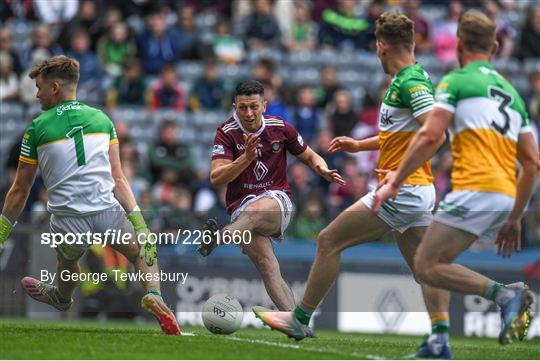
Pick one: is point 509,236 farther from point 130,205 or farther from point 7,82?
point 7,82

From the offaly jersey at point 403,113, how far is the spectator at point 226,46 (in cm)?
1149

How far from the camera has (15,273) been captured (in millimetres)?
17031

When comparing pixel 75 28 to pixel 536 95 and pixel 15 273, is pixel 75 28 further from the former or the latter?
pixel 536 95

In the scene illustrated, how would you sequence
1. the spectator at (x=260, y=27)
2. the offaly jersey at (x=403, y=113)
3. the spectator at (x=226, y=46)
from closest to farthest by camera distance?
1. the offaly jersey at (x=403, y=113)
2. the spectator at (x=226, y=46)
3. the spectator at (x=260, y=27)

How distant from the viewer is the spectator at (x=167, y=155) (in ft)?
63.2

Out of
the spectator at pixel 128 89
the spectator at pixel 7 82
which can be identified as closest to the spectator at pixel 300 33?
the spectator at pixel 128 89

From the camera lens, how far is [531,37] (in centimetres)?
2361

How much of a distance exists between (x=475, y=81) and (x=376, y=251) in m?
8.37

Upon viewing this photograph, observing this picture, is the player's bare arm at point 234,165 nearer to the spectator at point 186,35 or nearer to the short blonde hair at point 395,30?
the short blonde hair at point 395,30

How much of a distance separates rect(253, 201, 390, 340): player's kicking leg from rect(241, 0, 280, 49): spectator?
39.4ft

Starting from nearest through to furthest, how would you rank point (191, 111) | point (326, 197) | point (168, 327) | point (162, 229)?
point (168, 327) → point (162, 229) → point (326, 197) → point (191, 111)

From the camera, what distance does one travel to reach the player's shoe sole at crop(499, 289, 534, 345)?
30.1 ft

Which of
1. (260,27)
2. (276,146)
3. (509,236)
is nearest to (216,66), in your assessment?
(260,27)

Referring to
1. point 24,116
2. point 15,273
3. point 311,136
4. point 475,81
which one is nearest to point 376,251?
point 311,136
